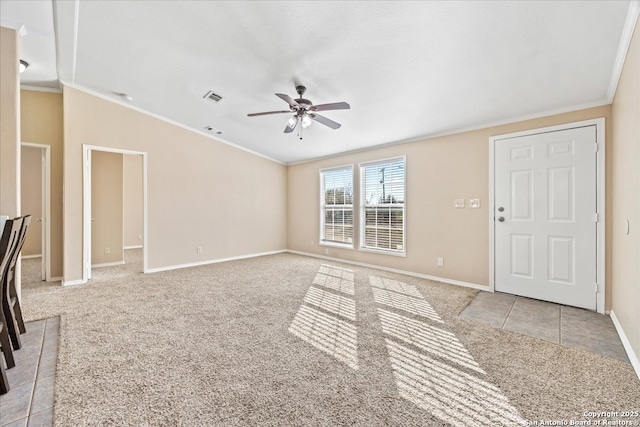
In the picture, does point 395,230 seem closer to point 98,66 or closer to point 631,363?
point 631,363

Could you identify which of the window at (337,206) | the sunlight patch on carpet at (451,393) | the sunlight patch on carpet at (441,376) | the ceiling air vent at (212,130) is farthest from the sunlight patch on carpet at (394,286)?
the ceiling air vent at (212,130)

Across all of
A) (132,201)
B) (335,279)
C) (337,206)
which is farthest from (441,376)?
(132,201)

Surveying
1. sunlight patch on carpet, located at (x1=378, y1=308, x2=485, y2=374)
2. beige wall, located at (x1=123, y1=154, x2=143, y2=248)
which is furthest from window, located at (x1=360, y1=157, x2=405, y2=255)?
beige wall, located at (x1=123, y1=154, x2=143, y2=248)

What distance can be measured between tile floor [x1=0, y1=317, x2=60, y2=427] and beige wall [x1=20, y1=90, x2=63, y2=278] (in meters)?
2.25

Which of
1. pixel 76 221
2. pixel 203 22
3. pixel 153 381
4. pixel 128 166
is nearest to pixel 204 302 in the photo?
pixel 153 381

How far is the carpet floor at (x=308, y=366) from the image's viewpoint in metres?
1.45

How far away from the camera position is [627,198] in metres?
2.21

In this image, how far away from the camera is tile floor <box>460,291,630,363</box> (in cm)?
223

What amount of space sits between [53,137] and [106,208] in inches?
63.2

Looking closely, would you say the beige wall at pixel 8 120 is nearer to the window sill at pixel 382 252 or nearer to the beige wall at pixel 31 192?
the beige wall at pixel 31 192

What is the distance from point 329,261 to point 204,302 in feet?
9.73

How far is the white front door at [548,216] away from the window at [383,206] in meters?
1.50

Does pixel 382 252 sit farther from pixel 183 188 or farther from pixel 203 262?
pixel 183 188

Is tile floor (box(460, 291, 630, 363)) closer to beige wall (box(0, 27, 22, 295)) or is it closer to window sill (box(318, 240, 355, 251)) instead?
window sill (box(318, 240, 355, 251))
